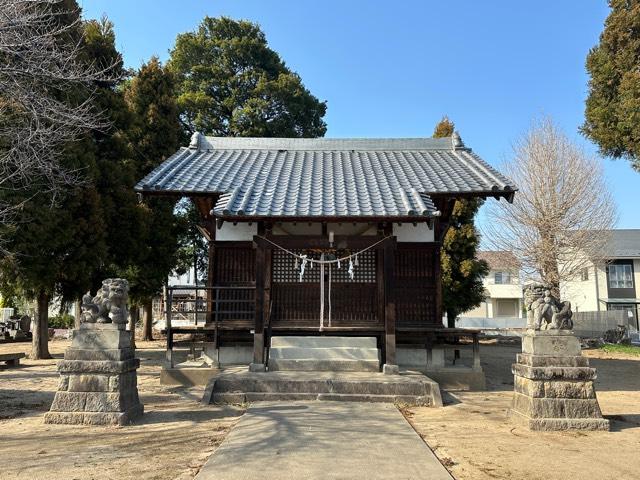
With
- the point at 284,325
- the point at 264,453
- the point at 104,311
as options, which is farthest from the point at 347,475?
the point at 284,325

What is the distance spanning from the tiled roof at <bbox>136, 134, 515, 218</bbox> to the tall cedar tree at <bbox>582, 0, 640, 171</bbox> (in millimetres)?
4423

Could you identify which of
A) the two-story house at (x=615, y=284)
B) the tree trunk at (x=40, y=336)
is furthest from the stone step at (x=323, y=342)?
the two-story house at (x=615, y=284)

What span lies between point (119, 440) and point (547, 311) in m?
6.08

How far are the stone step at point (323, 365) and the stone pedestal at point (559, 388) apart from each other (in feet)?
10.5

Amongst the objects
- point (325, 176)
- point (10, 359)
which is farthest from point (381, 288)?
point (10, 359)

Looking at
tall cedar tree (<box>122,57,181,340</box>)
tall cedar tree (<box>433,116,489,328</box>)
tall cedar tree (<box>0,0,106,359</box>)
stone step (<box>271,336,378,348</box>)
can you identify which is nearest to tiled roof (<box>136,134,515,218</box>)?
stone step (<box>271,336,378,348</box>)

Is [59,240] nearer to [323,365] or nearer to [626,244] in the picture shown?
[323,365]

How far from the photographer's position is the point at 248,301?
10.2 m

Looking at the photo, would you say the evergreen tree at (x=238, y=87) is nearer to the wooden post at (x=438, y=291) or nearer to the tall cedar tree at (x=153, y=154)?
the tall cedar tree at (x=153, y=154)

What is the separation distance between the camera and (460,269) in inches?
793

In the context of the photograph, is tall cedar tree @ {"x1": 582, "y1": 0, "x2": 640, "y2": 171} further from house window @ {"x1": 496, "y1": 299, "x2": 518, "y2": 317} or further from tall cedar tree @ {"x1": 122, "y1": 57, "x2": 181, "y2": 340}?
house window @ {"x1": 496, "y1": 299, "x2": 518, "y2": 317}

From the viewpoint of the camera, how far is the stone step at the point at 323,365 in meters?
9.14

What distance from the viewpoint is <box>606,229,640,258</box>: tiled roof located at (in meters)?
33.5

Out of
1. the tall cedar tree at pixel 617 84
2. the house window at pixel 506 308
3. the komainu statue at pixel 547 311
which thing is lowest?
the house window at pixel 506 308
